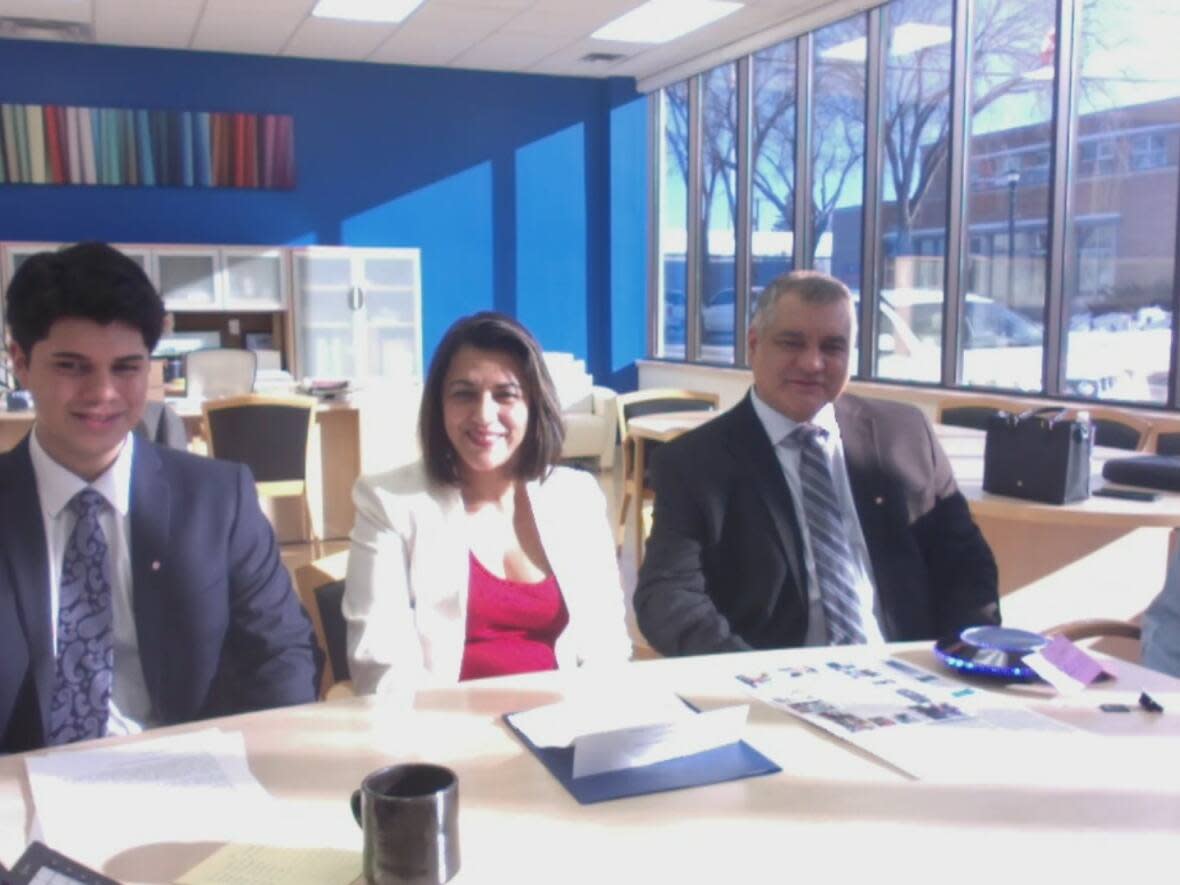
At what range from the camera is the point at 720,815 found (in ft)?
3.73

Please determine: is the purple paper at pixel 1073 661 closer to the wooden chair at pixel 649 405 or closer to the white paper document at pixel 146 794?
the white paper document at pixel 146 794

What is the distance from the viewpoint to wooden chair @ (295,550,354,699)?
186 cm

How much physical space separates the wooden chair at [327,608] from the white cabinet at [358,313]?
6453 millimetres

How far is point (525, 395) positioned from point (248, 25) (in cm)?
633

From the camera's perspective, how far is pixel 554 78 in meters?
9.20

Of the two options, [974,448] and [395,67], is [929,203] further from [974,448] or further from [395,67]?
[395,67]

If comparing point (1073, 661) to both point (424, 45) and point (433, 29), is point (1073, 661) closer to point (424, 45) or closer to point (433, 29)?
point (433, 29)

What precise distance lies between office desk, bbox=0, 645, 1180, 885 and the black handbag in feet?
4.56

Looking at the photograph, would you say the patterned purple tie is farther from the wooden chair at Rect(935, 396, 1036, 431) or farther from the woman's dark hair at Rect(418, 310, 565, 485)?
the wooden chair at Rect(935, 396, 1036, 431)

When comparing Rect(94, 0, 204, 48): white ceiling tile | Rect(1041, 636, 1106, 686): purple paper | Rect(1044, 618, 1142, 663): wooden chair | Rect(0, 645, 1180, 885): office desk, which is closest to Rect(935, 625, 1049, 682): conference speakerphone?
Rect(1041, 636, 1106, 686): purple paper

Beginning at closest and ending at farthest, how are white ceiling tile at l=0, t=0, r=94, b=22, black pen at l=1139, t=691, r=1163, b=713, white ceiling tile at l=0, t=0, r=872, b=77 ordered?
black pen at l=1139, t=691, r=1163, b=713, white ceiling tile at l=0, t=0, r=94, b=22, white ceiling tile at l=0, t=0, r=872, b=77

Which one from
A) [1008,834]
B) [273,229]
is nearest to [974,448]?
[1008,834]

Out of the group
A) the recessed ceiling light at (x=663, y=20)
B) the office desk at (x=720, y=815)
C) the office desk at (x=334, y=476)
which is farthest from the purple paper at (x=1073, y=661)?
the recessed ceiling light at (x=663, y=20)

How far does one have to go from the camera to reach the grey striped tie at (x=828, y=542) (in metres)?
2.04
